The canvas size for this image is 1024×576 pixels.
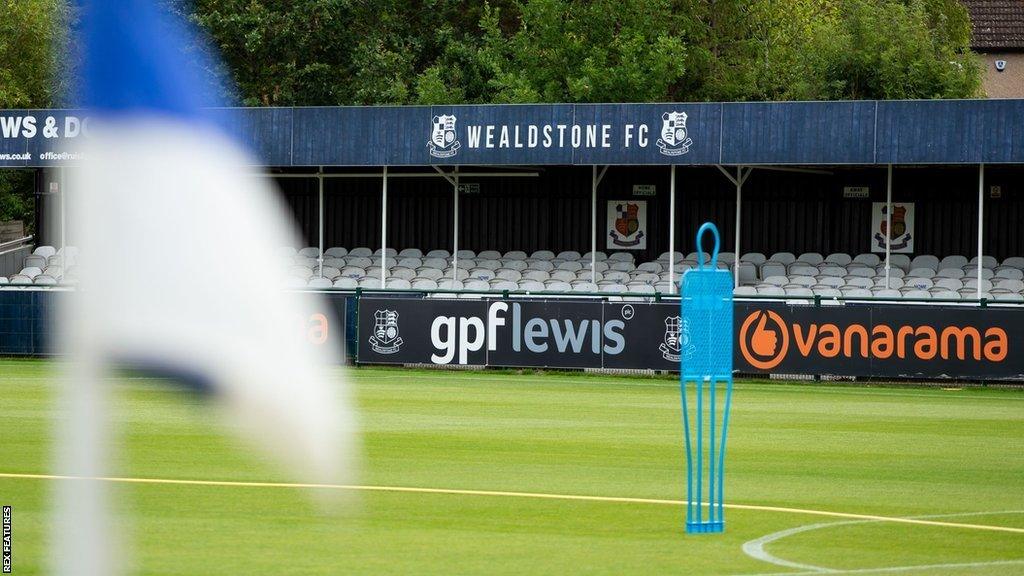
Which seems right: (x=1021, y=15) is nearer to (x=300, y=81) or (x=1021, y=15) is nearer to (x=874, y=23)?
(x=874, y=23)

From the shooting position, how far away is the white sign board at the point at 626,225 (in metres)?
37.8

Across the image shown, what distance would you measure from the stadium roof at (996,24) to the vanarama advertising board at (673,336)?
137ft

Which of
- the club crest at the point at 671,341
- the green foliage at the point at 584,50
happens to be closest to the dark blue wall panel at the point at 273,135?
the club crest at the point at 671,341

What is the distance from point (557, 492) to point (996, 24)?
57948mm

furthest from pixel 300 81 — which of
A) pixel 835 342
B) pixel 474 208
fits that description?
pixel 835 342

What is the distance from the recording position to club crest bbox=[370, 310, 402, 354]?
28.5 m

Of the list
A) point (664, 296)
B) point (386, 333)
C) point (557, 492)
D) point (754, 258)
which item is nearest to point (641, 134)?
point (754, 258)

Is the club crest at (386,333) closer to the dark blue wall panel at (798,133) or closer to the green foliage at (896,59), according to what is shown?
the dark blue wall panel at (798,133)

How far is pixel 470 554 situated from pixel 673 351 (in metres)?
17.7

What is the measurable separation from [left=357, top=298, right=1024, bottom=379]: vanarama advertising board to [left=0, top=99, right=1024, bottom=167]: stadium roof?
4.76m

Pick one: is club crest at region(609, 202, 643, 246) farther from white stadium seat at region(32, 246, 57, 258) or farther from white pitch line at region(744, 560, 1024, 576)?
white pitch line at region(744, 560, 1024, 576)

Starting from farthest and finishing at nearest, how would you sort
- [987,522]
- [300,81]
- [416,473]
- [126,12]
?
[300,81], [416,473], [987,522], [126,12]

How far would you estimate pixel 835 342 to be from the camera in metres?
26.1

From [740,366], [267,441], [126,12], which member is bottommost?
[740,366]
